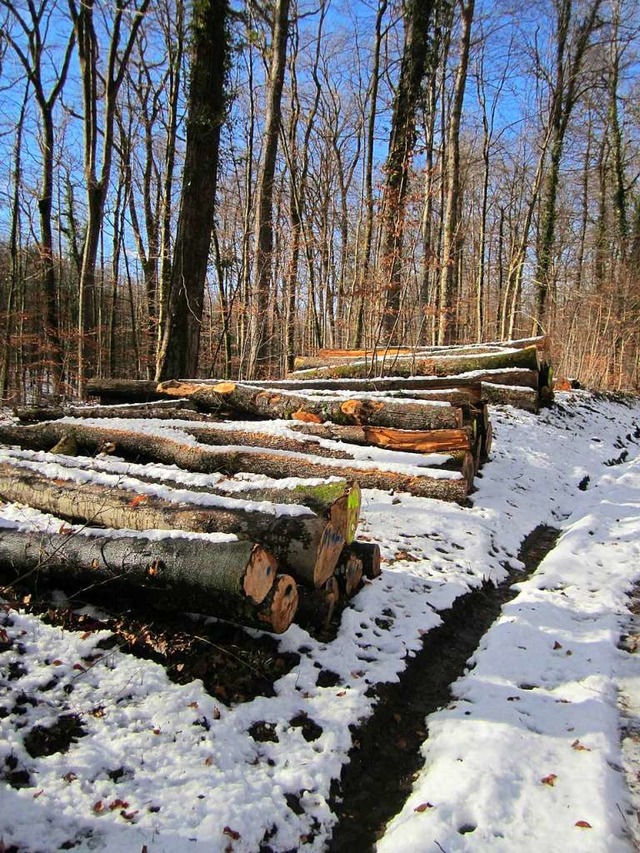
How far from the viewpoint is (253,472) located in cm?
534

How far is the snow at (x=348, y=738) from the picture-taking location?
2.05 metres

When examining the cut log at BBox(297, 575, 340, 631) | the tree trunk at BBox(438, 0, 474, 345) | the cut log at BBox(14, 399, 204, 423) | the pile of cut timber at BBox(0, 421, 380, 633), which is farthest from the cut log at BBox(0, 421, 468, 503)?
the tree trunk at BBox(438, 0, 474, 345)

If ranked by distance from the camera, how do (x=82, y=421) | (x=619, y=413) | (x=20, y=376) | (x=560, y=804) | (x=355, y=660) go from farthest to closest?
(x=20, y=376) < (x=619, y=413) < (x=82, y=421) < (x=355, y=660) < (x=560, y=804)

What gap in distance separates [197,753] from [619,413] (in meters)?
13.7

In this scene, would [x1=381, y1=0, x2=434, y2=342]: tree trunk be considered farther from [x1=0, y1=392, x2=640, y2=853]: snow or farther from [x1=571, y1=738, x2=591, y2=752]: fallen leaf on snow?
[x1=571, y1=738, x2=591, y2=752]: fallen leaf on snow

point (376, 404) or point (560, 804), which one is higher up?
point (376, 404)

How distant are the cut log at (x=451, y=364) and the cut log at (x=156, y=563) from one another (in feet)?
23.2

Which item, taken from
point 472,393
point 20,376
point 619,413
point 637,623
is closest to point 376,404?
point 472,393

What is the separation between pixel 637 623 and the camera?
3.69 metres

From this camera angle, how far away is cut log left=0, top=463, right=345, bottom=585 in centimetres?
327

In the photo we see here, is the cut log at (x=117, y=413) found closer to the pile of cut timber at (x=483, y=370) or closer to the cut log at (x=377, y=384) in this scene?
the cut log at (x=377, y=384)

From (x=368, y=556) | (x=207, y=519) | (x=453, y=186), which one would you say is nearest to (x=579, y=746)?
(x=368, y=556)

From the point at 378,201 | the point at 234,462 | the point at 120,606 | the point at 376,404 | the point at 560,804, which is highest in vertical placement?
the point at 378,201

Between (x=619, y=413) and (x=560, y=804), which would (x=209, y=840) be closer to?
(x=560, y=804)
